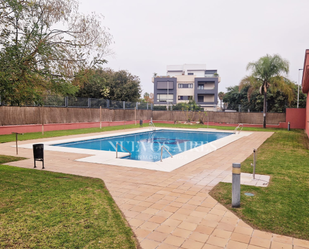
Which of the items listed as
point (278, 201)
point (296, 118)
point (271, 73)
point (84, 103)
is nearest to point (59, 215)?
point (278, 201)

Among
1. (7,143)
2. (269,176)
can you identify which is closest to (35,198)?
(269,176)

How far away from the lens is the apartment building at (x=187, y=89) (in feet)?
180

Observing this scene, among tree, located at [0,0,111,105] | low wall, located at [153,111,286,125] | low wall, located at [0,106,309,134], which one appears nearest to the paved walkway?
tree, located at [0,0,111,105]

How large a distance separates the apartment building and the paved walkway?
4836 centimetres

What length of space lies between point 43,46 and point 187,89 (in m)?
52.4

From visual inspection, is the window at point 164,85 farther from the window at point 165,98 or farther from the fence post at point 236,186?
the fence post at point 236,186

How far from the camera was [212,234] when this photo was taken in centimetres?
359

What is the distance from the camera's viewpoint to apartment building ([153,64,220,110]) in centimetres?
5497

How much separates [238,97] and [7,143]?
3793cm

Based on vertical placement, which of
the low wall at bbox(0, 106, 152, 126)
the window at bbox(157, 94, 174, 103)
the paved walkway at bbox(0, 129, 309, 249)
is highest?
the window at bbox(157, 94, 174, 103)

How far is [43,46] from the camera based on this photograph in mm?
5793

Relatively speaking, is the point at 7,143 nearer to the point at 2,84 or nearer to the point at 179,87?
the point at 2,84

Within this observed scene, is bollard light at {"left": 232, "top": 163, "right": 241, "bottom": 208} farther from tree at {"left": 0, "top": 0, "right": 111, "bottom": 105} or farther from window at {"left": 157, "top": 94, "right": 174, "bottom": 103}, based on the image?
window at {"left": 157, "top": 94, "right": 174, "bottom": 103}

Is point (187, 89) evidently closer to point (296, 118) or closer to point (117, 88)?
point (117, 88)
